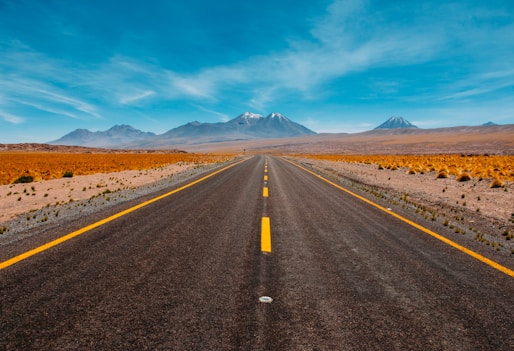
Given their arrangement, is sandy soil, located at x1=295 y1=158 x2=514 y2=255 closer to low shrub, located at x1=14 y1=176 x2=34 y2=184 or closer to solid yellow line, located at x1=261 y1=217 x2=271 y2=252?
solid yellow line, located at x1=261 y1=217 x2=271 y2=252

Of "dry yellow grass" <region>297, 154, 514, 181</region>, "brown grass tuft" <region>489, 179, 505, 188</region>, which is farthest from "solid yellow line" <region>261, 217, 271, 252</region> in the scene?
"dry yellow grass" <region>297, 154, 514, 181</region>

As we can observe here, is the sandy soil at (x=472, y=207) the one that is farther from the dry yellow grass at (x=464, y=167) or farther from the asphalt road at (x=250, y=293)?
the dry yellow grass at (x=464, y=167)

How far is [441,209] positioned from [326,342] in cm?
824

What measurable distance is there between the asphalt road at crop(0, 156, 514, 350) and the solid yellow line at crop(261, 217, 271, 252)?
142 millimetres

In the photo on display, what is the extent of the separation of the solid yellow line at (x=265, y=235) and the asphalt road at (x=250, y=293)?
0.14 meters

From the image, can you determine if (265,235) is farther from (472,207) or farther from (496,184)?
(496,184)

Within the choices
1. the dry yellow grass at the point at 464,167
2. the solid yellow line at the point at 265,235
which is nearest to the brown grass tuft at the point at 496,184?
the dry yellow grass at the point at 464,167

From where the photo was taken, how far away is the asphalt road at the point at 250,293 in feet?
7.84

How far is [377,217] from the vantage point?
7.13 metres

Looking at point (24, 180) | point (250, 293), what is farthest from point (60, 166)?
point (250, 293)

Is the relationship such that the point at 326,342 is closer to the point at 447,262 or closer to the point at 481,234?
the point at 447,262

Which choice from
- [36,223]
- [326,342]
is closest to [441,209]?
[326,342]

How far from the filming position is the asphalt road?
2389 mm

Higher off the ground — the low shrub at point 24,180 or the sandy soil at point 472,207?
the low shrub at point 24,180
